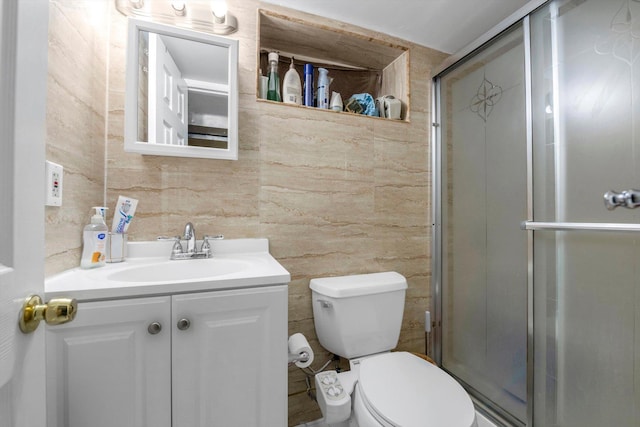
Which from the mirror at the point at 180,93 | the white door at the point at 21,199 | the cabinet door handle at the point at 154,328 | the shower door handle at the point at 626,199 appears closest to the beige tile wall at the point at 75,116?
the mirror at the point at 180,93

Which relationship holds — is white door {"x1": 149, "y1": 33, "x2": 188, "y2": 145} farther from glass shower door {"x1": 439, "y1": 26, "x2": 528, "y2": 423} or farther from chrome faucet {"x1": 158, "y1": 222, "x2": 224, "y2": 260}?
glass shower door {"x1": 439, "y1": 26, "x2": 528, "y2": 423}

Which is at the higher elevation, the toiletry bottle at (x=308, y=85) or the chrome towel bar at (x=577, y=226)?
the toiletry bottle at (x=308, y=85)

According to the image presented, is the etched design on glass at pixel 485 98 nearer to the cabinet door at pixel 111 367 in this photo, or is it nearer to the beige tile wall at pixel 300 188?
the beige tile wall at pixel 300 188

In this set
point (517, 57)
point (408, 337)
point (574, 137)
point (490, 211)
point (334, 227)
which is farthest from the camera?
point (408, 337)

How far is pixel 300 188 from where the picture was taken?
4.24 ft

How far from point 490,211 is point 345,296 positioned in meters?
0.77

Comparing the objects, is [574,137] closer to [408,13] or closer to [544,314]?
[544,314]

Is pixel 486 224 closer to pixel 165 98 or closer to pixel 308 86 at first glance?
pixel 308 86

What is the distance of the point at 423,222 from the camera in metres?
1.53

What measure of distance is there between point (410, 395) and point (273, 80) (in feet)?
4.54

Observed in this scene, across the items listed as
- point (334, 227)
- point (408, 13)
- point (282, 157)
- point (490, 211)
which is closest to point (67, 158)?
point (282, 157)

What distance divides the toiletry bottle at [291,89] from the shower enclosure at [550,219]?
84 centimetres

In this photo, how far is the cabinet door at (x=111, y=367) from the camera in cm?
64

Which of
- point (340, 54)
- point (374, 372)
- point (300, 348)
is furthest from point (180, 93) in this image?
point (374, 372)
